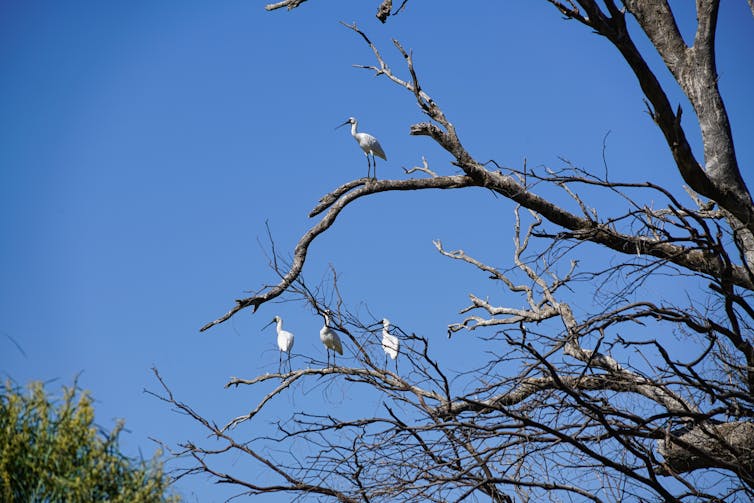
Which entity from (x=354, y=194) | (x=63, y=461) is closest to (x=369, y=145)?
(x=354, y=194)

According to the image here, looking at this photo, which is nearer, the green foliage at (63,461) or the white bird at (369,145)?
the green foliage at (63,461)

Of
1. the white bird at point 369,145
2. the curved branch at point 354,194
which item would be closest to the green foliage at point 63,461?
the curved branch at point 354,194

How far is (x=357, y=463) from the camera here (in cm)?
467

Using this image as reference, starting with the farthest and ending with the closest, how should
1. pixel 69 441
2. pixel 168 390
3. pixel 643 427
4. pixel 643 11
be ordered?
pixel 643 11, pixel 168 390, pixel 643 427, pixel 69 441

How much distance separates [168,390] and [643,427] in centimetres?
266

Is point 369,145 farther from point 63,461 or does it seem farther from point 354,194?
point 63,461

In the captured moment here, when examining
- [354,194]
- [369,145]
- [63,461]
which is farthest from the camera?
[369,145]

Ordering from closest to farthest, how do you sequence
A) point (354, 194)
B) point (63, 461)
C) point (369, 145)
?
point (63, 461)
point (354, 194)
point (369, 145)

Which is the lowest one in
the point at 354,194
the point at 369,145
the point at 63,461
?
the point at 63,461

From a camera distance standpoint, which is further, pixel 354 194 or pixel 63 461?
pixel 354 194

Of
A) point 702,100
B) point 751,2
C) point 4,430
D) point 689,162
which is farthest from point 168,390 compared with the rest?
point 751,2

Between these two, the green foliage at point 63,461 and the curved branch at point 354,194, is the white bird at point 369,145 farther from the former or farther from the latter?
the green foliage at point 63,461

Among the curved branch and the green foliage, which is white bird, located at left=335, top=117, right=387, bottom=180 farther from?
the green foliage

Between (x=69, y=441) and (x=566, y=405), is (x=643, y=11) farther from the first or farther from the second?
(x=69, y=441)
